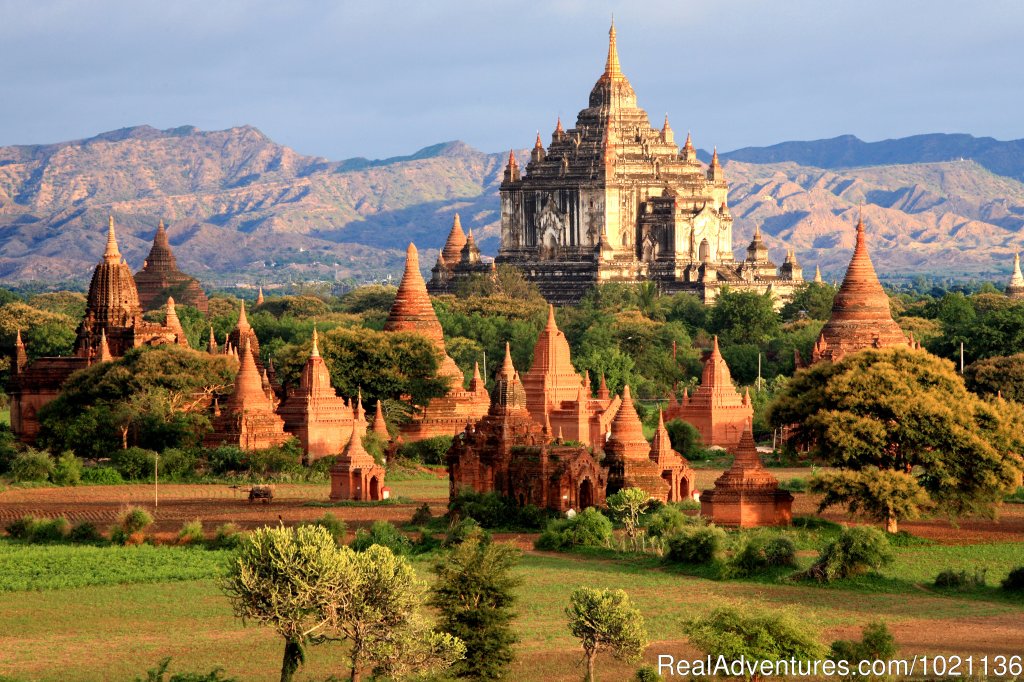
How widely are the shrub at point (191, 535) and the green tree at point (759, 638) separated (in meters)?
19.2

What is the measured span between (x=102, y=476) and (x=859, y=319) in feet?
84.8

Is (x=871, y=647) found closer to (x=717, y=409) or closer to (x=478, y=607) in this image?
(x=478, y=607)

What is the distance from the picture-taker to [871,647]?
119 feet

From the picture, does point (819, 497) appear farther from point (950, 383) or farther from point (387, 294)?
point (387, 294)

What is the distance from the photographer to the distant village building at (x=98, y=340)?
2992 inches

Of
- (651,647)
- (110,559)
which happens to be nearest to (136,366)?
(110,559)

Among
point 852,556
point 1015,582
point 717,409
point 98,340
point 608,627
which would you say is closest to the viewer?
point 608,627

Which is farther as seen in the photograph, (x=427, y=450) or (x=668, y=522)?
(x=427, y=450)

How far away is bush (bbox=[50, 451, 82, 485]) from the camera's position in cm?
6600

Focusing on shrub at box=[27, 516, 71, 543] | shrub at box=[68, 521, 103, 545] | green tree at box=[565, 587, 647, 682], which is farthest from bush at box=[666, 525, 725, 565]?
shrub at box=[27, 516, 71, 543]

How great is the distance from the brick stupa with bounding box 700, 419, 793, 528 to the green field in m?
3.59

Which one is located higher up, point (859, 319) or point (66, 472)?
point (859, 319)

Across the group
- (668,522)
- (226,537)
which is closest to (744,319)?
(668,522)

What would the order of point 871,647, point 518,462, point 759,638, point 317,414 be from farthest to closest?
point 317,414
point 518,462
point 871,647
point 759,638
